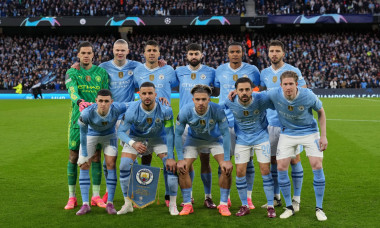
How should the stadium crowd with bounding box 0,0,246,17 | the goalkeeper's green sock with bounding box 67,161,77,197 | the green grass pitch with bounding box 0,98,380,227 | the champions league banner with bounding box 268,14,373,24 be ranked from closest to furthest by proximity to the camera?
the green grass pitch with bounding box 0,98,380,227 → the goalkeeper's green sock with bounding box 67,161,77,197 → the champions league banner with bounding box 268,14,373,24 → the stadium crowd with bounding box 0,0,246,17

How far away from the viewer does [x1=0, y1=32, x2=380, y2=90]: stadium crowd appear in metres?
34.3

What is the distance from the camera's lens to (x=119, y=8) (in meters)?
38.7

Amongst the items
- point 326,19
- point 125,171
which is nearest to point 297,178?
point 125,171

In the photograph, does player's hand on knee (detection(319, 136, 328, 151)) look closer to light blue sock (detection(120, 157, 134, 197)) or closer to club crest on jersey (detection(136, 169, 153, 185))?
club crest on jersey (detection(136, 169, 153, 185))

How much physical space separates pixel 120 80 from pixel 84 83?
1.87ft

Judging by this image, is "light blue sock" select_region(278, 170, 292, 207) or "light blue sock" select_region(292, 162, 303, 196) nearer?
"light blue sock" select_region(278, 170, 292, 207)

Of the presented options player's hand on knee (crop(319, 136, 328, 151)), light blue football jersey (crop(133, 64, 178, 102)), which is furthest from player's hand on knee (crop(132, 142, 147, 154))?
player's hand on knee (crop(319, 136, 328, 151))

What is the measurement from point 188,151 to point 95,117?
51.1 inches

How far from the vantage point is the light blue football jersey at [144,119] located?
6008mm

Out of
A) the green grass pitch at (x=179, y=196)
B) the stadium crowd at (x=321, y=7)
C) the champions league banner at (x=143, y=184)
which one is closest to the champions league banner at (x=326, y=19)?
the stadium crowd at (x=321, y=7)

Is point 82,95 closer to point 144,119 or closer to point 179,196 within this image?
point 144,119

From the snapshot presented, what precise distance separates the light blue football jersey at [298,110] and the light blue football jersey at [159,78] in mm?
1612

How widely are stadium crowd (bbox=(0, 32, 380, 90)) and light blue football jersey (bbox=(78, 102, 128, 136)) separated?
2825cm

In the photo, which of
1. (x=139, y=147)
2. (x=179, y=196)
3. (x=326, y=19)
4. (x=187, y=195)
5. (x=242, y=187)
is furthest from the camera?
(x=326, y=19)
